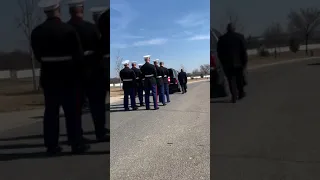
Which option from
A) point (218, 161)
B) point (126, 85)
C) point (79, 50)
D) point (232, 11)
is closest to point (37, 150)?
point (79, 50)

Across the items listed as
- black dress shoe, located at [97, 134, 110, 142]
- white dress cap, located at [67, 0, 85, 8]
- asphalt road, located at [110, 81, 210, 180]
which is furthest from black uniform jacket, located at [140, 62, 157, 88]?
white dress cap, located at [67, 0, 85, 8]

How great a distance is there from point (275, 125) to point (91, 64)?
89 centimetres

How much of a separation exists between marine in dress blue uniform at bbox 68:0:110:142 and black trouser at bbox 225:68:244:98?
60 centimetres

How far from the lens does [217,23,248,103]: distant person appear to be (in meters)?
1.65

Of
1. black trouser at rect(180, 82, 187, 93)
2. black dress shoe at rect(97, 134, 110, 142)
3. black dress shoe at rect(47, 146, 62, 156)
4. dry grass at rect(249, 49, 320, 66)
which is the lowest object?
black trouser at rect(180, 82, 187, 93)

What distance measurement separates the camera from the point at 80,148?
177 cm

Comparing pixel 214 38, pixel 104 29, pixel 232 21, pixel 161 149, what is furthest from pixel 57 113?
pixel 161 149

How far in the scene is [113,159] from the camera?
3.60 m

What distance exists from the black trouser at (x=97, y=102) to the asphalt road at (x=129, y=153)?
4 cm

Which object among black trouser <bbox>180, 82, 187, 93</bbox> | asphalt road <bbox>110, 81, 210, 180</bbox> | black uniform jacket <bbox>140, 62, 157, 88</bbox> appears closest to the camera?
asphalt road <bbox>110, 81, 210, 180</bbox>

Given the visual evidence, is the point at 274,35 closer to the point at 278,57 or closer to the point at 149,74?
the point at 278,57

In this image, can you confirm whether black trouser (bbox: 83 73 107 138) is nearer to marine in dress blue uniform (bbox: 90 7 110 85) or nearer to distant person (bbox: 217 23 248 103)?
marine in dress blue uniform (bbox: 90 7 110 85)

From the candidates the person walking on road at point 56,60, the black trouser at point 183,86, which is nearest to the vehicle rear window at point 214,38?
the person walking on road at point 56,60

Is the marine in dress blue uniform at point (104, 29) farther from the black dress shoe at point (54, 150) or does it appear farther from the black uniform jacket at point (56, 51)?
the black dress shoe at point (54, 150)
